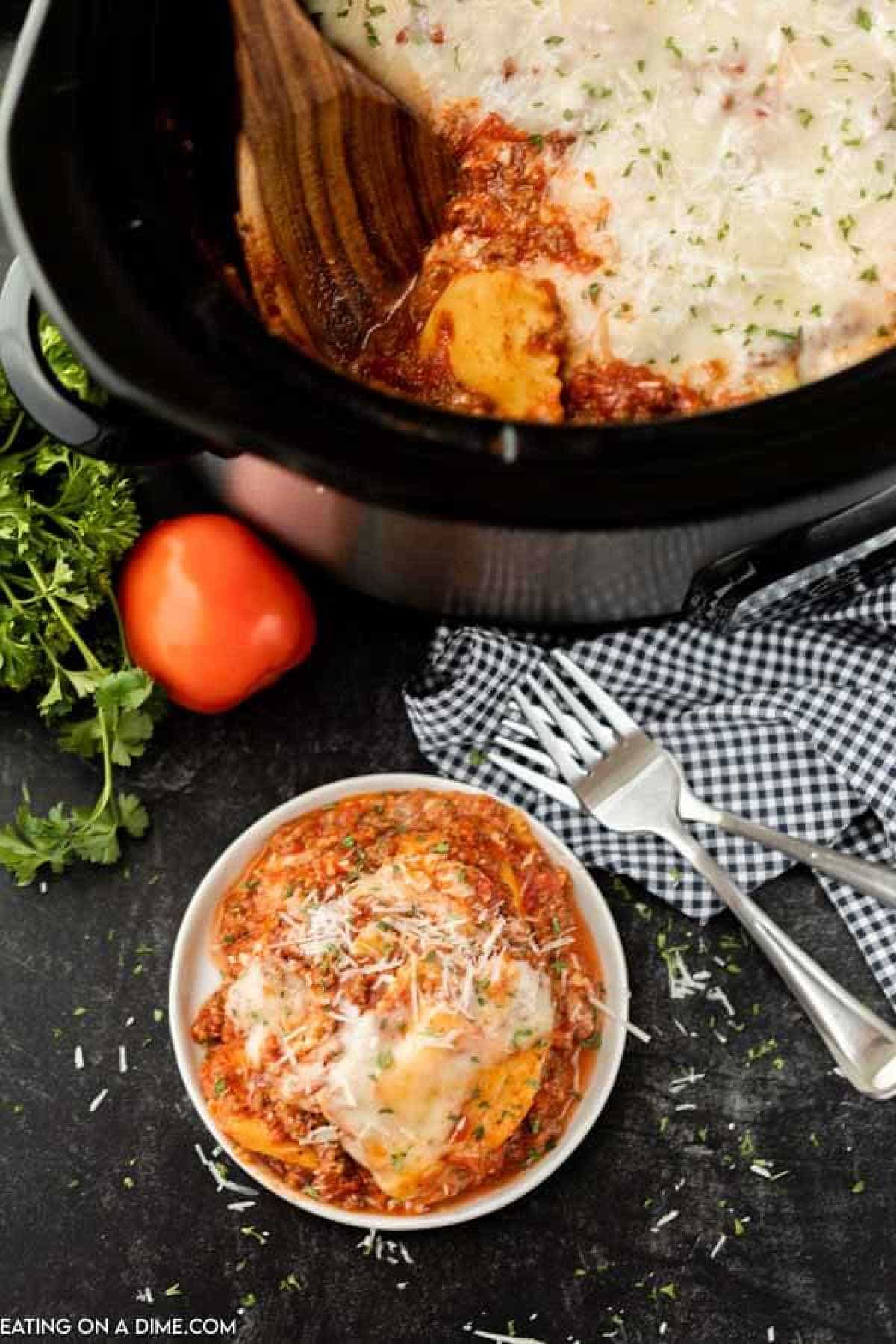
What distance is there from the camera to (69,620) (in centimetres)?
207

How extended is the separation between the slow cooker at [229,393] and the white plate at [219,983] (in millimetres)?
507

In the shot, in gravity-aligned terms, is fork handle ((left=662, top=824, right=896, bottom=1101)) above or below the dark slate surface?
above

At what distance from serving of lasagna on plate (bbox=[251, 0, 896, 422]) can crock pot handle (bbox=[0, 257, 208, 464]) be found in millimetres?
276

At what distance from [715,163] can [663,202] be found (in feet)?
0.22

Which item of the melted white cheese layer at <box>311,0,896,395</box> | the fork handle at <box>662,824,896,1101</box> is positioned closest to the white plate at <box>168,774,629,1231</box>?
the fork handle at <box>662,824,896,1101</box>

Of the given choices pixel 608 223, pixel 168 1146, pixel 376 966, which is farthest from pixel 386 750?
pixel 608 223

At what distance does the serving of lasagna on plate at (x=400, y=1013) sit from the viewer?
185 centimetres

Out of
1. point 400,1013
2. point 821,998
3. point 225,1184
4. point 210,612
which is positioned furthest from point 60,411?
point 821,998

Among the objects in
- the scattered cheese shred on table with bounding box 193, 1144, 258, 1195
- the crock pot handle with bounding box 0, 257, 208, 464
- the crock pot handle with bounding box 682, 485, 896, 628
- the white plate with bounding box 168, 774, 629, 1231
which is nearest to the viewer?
the crock pot handle with bounding box 0, 257, 208, 464

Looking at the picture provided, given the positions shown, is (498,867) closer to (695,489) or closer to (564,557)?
(564,557)

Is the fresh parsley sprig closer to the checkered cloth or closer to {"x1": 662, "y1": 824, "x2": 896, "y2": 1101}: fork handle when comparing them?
the checkered cloth

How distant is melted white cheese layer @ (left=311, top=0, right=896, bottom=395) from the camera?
1.66m

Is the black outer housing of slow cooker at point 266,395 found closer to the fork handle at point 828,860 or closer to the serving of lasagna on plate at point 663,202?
the serving of lasagna on plate at point 663,202

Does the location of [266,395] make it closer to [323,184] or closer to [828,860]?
[323,184]
